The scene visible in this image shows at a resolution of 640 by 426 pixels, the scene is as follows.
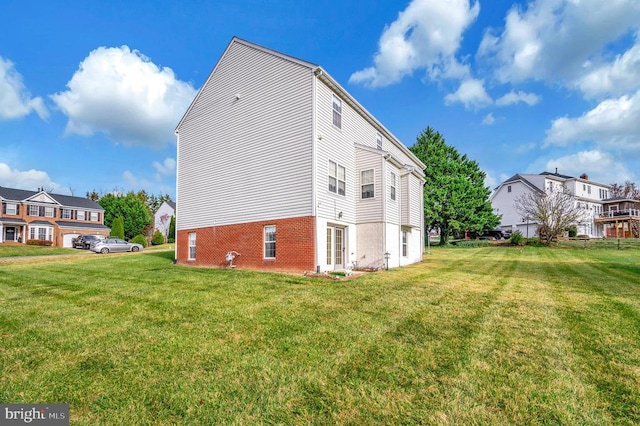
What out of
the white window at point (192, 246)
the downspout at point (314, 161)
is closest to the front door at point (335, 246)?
the downspout at point (314, 161)

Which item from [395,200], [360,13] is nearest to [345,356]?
[395,200]

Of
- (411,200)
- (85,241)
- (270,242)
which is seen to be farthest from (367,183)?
(85,241)

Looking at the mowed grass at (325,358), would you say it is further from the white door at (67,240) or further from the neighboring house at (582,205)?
the neighboring house at (582,205)

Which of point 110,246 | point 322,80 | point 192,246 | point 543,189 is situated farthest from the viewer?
point 543,189

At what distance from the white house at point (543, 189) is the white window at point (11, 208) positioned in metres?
63.4

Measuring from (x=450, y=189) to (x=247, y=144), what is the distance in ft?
84.3

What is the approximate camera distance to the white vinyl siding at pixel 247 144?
12.9 metres

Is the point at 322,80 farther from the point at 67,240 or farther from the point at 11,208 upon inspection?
the point at 11,208

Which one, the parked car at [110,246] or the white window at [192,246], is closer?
the white window at [192,246]

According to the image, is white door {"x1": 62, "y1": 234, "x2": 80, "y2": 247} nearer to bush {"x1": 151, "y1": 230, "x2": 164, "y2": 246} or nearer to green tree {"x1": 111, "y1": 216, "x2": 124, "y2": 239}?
green tree {"x1": 111, "y1": 216, "x2": 124, "y2": 239}

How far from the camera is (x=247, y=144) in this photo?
48.5ft

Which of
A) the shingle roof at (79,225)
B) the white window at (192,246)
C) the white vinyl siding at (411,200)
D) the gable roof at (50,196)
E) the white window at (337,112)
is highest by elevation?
the white window at (337,112)

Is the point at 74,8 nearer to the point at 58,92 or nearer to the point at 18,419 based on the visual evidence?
the point at 58,92

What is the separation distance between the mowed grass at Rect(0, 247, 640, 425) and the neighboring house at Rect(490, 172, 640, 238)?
43.0 meters
